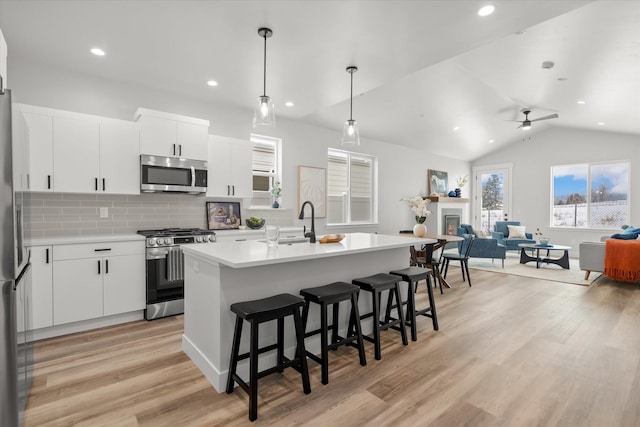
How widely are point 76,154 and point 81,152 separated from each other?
5 cm

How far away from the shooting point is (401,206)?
25.5 feet

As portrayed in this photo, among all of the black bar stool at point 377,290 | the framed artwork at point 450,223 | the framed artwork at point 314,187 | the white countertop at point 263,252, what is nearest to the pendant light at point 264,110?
the white countertop at point 263,252

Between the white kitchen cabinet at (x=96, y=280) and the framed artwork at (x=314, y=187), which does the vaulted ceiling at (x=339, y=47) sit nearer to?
the framed artwork at (x=314, y=187)

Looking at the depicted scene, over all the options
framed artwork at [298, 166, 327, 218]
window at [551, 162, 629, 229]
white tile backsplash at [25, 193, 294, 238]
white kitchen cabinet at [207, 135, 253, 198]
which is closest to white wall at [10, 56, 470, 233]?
framed artwork at [298, 166, 327, 218]

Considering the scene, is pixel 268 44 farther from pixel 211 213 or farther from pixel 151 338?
pixel 151 338

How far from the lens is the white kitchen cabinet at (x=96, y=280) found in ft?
10.3

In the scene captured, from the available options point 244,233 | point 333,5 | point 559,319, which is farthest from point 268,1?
point 559,319

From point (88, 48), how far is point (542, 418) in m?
4.67

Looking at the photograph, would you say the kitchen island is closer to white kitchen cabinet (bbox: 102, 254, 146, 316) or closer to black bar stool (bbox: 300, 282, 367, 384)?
black bar stool (bbox: 300, 282, 367, 384)

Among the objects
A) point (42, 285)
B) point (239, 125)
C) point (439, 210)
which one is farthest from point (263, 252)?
point (439, 210)

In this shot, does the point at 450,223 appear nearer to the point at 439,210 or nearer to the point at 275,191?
the point at 439,210

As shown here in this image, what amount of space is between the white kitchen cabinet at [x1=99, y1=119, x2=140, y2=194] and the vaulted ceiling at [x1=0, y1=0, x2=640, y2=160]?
0.62 metres

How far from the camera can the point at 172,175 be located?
3.94 metres

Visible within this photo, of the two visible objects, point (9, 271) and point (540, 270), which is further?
point (540, 270)
